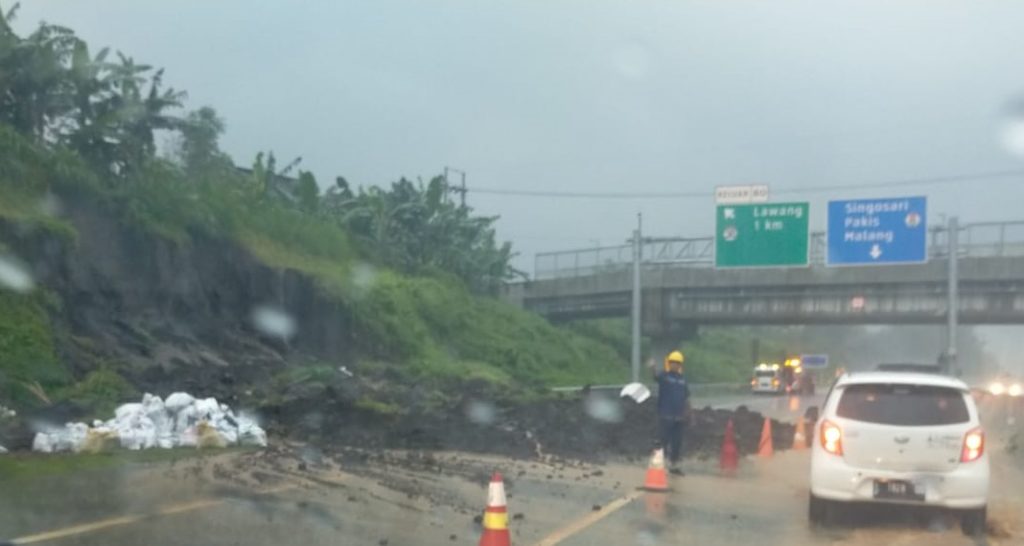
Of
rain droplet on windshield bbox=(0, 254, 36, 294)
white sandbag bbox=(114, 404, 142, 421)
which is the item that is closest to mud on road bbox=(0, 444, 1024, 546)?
white sandbag bbox=(114, 404, 142, 421)

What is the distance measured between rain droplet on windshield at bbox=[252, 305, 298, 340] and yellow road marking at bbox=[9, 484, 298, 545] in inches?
852

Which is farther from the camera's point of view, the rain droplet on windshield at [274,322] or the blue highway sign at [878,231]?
the rain droplet on windshield at [274,322]

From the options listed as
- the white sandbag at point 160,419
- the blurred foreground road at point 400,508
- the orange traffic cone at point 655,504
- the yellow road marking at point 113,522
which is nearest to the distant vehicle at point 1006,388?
the blurred foreground road at point 400,508

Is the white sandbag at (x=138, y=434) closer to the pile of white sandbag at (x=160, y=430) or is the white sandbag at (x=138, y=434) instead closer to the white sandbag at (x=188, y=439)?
the pile of white sandbag at (x=160, y=430)

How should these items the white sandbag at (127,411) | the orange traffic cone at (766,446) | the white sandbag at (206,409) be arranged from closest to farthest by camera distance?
the white sandbag at (127,411)
the white sandbag at (206,409)
the orange traffic cone at (766,446)

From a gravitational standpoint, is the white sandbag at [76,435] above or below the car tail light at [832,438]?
below

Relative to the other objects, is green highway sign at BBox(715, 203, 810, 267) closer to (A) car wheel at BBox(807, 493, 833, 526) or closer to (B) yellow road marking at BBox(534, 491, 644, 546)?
(B) yellow road marking at BBox(534, 491, 644, 546)

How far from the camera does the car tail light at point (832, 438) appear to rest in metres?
14.4

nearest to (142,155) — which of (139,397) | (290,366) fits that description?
(290,366)

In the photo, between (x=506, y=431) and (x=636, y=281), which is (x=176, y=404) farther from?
(x=636, y=281)

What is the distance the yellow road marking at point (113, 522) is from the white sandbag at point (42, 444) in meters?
3.90

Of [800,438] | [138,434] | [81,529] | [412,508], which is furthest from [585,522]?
[800,438]

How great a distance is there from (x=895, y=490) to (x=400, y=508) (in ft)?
16.0

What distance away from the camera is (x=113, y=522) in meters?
12.8
